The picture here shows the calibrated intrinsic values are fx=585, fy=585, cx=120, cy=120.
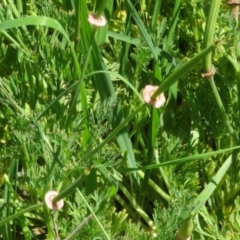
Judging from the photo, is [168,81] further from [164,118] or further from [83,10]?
[164,118]

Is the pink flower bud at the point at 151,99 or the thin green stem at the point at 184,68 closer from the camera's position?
the thin green stem at the point at 184,68

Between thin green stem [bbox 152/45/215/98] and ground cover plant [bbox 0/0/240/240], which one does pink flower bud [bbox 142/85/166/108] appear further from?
ground cover plant [bbox 0/0/240/240]

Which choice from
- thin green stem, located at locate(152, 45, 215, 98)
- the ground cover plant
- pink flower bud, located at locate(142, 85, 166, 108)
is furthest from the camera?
the ground cover plant

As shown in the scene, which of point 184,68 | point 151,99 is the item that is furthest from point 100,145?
point 184,68

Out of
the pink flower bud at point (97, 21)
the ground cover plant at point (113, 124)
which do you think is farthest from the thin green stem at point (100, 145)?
the pink flower bud at point (97, 21)

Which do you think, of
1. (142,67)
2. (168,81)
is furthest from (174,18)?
(168,81)

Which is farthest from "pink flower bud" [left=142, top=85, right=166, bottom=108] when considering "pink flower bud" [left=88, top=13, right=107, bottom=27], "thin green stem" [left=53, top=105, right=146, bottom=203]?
"pink flower bud" [left=88, top=13, right=107, bottom=27]

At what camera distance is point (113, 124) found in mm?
1248

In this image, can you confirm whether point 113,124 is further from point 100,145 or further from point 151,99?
point 151,99

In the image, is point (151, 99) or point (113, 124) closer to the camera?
point (151, 99)

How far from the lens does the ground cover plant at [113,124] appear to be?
1.07 metres

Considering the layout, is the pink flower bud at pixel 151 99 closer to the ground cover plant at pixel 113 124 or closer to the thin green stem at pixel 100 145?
the thin green stem at pixel 100 145

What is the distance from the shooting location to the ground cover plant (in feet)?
3.51

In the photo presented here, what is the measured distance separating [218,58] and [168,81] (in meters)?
0.63
